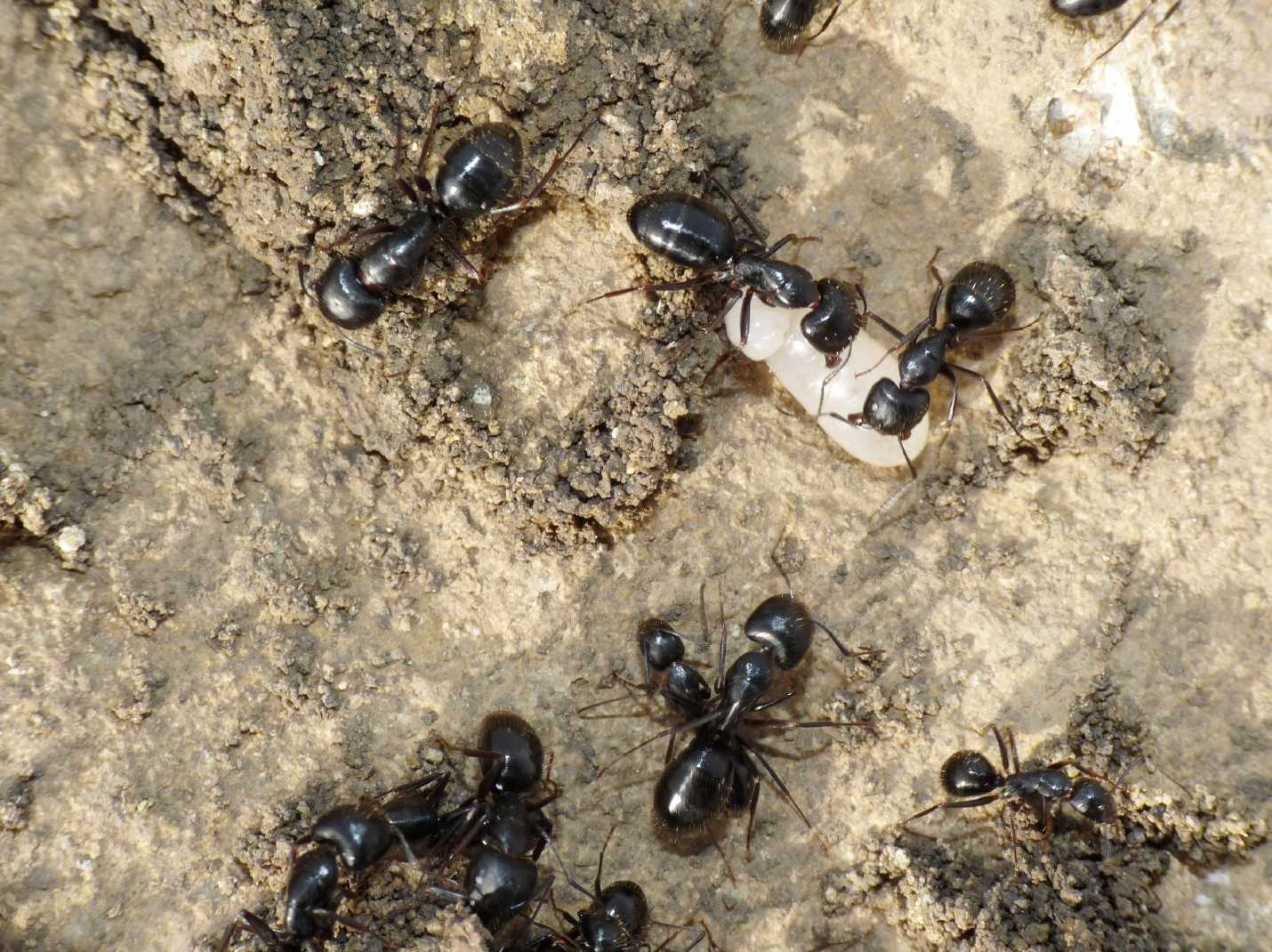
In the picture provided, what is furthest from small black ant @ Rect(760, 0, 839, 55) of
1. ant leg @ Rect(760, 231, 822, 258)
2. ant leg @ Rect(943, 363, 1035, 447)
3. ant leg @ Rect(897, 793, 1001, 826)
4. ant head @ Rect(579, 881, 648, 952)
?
ant head @ Rect(579, 881, 648, 952)

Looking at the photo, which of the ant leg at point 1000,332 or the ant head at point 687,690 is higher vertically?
the ant leg at point 1000,332

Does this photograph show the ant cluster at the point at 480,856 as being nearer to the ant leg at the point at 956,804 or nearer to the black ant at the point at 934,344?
the ant leg at the point at 956,804

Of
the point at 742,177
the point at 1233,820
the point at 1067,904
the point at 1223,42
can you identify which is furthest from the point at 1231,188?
the point at 1067,904

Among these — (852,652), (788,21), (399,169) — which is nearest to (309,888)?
(852,652)

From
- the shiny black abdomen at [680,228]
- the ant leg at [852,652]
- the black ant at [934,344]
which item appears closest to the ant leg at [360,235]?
the shiny black abdomen at [680,228]

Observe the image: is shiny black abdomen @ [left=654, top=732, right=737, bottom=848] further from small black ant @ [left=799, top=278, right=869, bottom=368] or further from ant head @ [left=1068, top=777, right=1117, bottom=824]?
small black ant @ [left=799, top=278, right=869, bottom=368]

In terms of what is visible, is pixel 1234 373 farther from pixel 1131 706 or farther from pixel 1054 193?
pixel 1131 706
